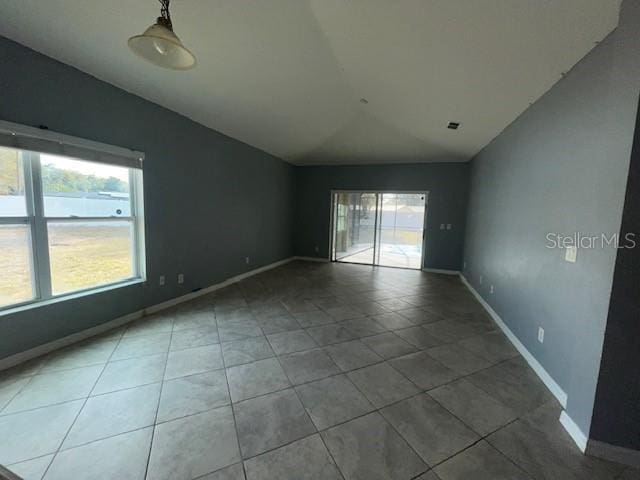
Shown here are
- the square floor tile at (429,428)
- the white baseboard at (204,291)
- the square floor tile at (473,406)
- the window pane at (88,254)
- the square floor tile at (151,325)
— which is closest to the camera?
the square floor tile at (429,428)

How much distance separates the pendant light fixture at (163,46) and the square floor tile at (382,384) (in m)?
2.44

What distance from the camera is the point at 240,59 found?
8.66 ft

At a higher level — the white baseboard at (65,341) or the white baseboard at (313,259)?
the white baseboard at (313,259)

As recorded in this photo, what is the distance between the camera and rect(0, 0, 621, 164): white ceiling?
5.94ft

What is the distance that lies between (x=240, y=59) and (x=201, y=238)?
8.05 feet

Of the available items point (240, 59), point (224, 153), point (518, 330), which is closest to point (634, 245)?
point (518, 330)

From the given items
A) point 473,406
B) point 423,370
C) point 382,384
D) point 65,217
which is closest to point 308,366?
point 382,384

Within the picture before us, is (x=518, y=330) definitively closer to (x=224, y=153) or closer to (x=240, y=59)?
(x=240, y=59)

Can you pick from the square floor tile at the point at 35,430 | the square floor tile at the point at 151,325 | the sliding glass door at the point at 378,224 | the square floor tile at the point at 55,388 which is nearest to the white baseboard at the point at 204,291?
the square floor tile at the point at 151,325

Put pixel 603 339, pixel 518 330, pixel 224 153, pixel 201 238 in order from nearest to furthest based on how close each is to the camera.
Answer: pixel 603 339 < pixel 518 330 < pixel 201 238 < pixel 224 153

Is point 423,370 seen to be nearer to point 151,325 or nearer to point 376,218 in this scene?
point 151,325

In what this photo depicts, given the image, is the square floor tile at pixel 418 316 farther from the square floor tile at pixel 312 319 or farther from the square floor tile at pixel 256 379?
the square floor tile at pixel 256 379

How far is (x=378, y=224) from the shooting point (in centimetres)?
649

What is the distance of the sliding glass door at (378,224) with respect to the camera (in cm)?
634
